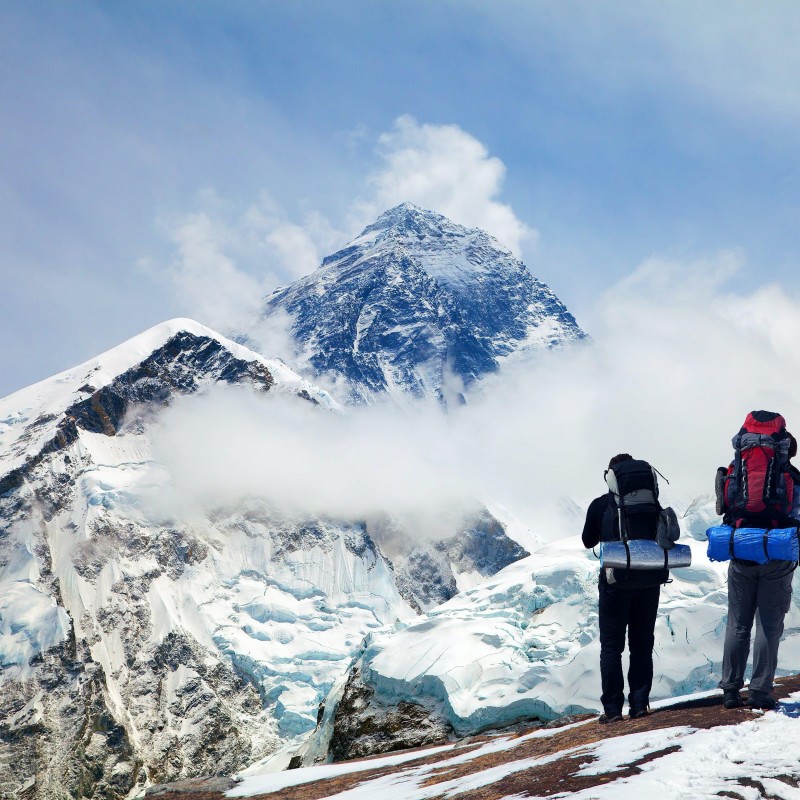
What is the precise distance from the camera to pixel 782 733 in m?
8.35

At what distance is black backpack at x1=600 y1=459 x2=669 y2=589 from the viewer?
35.8ft

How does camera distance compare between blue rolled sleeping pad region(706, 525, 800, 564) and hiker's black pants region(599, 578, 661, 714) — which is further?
hiker's black pants region(599, 578, 661, 714)

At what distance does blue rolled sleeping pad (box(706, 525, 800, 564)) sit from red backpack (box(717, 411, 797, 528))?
0.66 feet

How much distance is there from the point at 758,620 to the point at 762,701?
3.32 ft

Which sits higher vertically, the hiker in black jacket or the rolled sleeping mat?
the rolled sleeping mat

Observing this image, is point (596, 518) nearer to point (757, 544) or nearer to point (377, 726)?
point (757, 544)

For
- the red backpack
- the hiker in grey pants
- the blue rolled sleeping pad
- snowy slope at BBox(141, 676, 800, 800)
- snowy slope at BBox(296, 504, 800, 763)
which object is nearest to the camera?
snowy slope at BBox(141, 676, 800, 800)

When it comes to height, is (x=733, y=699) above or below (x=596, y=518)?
below

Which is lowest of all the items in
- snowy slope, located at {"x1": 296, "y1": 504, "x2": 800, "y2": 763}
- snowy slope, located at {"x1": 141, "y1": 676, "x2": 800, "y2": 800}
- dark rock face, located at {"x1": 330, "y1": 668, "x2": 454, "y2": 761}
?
dark rock face, located at {"x1": 330, "y1": 668, "x2": 454, "y2": 761}

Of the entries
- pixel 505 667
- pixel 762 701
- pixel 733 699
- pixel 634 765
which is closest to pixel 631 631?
pixel 733 699

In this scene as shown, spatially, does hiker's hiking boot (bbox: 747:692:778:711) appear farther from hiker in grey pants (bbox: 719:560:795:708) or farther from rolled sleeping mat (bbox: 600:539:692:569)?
rolled sleeping mat (bbox: 600:539:692:569)

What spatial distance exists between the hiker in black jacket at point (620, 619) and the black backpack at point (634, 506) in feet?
0.30

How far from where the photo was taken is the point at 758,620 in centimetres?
1025

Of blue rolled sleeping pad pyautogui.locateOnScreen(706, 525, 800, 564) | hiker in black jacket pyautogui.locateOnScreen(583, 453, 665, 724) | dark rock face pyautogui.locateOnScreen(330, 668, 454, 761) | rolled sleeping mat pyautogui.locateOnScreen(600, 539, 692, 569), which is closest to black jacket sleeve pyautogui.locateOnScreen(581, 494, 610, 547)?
hiker in black jacket pyautogui.locateOnScreen(583, 453, 665, 724)
